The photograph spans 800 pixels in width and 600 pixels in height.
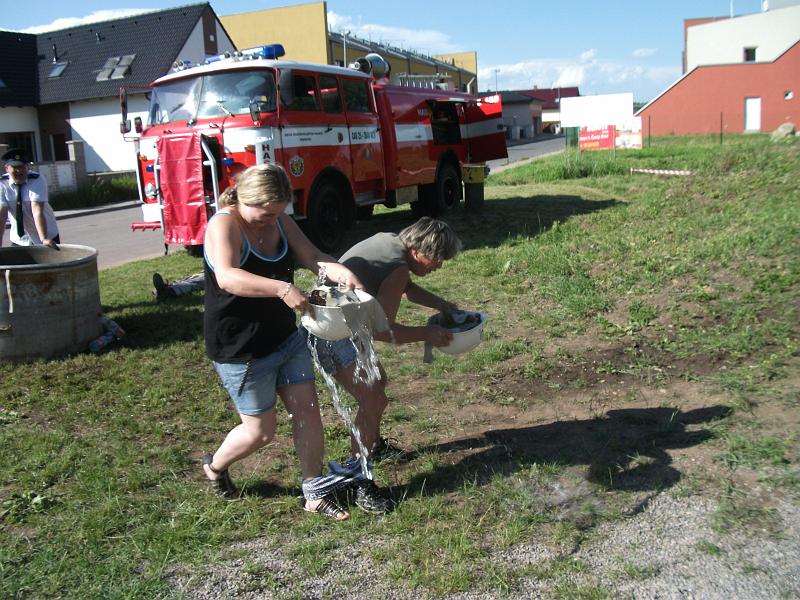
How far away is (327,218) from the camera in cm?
1045

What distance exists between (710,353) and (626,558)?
273 centimetres

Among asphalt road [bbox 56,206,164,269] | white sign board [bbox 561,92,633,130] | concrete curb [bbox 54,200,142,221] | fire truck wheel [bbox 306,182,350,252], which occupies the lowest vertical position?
asphalt road [bbox 56,206,164,269]

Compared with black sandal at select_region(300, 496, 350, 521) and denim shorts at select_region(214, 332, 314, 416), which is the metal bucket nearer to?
denim shorts at select_region(214, 332, 314, 416)

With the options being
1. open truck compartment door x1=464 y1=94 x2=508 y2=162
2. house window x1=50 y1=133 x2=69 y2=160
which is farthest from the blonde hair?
house window x1=50 y1=133 x2=69 y2=160

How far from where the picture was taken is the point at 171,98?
10.1 metres

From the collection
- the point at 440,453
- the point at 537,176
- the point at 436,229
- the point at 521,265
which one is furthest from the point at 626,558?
the point at 537,176

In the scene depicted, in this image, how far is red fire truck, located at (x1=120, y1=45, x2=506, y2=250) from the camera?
917 cm

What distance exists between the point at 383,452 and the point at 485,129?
37.8 feet

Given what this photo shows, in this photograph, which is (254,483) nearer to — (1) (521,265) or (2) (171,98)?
(1) (521,265)

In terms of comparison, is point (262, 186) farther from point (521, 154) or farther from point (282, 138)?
point (521, 154)

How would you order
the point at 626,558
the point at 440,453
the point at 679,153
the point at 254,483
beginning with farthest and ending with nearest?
the point at 679,153 → the point at 440,453 → the point at 254,483 → the point at 626,558

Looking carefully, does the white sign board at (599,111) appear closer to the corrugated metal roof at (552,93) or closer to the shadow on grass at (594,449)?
the shadow on grass at (594,449)

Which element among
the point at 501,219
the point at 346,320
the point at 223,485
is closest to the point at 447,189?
the point at 501,219

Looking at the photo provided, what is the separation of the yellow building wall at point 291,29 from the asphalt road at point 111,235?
2266 centimetres
